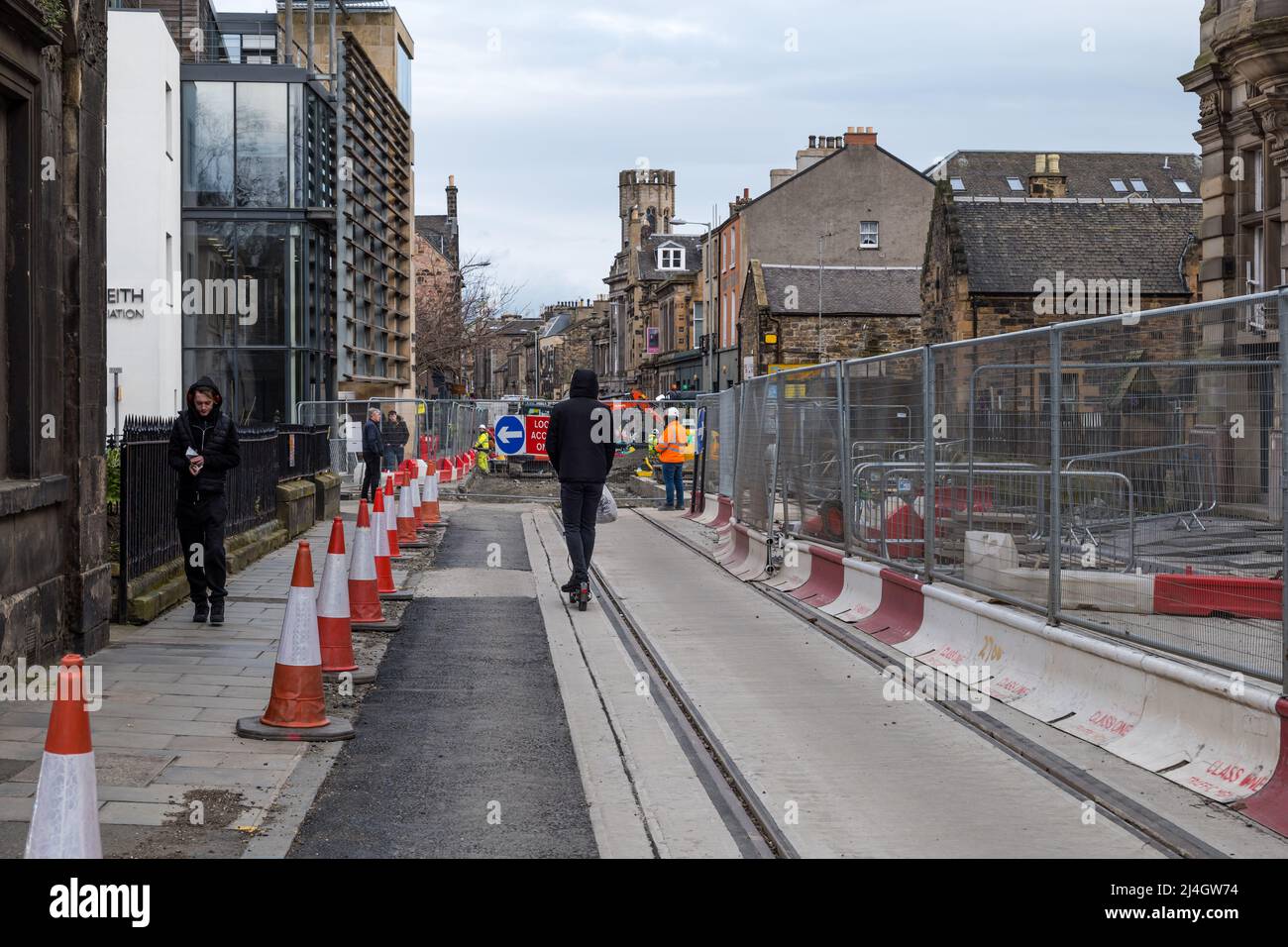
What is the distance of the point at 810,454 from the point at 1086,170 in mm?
56811

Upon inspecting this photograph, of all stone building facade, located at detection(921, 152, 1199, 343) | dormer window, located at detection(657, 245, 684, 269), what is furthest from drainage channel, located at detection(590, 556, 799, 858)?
dormer window, located at detection(657, 245, 684, 269)

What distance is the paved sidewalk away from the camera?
532 cm

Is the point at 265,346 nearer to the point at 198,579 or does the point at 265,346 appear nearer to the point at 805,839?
the point at 198,579

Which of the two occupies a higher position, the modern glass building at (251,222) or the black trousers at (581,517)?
the modern glass building at (251,222)

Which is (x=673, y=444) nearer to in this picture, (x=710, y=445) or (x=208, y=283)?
(x=710, y=445)

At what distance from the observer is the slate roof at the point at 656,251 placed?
92000mm

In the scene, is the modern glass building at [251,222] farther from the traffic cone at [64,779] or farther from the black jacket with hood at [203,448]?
the traffic cone at [64,779]

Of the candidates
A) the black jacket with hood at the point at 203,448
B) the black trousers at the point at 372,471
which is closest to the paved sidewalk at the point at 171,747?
the black jacket with hood at the point at 203,448

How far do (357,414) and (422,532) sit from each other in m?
20.5

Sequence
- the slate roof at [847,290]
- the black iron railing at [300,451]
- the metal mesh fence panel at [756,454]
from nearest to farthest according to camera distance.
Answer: the metal mesh fence panel at [756,454], the black iron railing at [300,451], the slate roof at [847,290]

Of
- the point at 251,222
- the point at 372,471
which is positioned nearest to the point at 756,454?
the point at 372,471

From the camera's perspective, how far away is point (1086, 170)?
216 ft

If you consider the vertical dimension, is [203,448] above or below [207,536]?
above

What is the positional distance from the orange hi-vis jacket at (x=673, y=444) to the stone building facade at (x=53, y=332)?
52.3ft
